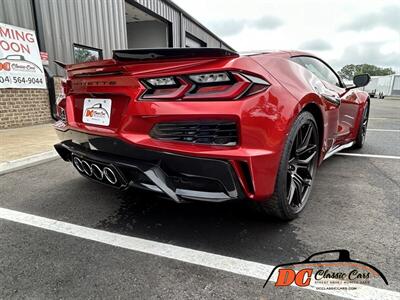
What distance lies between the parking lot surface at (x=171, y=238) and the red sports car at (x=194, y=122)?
0.33 meters

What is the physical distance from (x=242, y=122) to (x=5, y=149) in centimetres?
424

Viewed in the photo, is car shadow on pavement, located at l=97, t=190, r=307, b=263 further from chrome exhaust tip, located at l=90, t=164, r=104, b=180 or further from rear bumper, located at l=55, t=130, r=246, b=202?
chrome exhaust tip, located at l=90, t=164, r=104, b=180

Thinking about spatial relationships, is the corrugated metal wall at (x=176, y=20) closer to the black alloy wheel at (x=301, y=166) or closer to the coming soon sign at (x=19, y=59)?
the coming soon sign at (x=19, y=59)

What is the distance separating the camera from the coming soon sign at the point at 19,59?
639 cm

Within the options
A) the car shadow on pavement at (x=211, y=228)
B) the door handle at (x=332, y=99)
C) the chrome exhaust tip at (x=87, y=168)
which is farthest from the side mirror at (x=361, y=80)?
the chrome exhaust tip at (x=87, y=168)

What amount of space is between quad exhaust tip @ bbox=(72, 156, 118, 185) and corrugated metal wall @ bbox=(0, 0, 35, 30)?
6109 millimetres

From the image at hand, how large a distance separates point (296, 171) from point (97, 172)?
148 centimetres

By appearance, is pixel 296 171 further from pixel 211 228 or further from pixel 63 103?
pixel 63 103

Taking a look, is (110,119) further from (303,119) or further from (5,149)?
(5,149)

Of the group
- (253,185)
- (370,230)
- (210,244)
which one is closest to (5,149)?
(210,244)

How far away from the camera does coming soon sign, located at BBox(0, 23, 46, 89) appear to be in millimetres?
6391

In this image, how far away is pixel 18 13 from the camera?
6664 mm

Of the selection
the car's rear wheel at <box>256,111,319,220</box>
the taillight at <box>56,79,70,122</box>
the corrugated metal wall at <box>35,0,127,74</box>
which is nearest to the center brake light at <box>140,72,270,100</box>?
the car's rear wheel at <box>256,111,319,220</box>

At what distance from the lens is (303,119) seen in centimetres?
203
